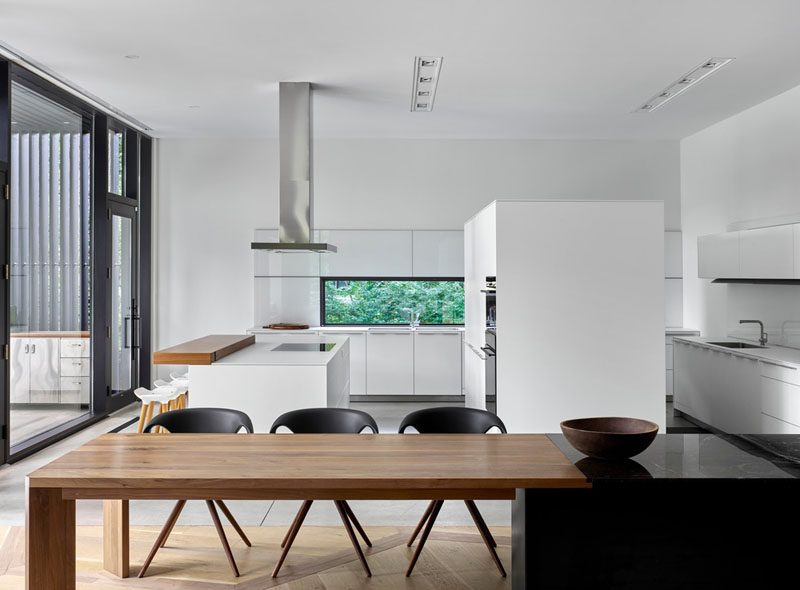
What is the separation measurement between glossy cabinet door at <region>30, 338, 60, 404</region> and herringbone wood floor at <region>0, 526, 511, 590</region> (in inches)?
81.6

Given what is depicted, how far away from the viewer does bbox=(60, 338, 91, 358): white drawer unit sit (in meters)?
6.36

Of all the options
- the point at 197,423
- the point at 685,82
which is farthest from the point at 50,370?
the point at 685,82

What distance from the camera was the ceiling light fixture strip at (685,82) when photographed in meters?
5.50

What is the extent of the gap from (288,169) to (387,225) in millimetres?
2517

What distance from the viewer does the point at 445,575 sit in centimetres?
347

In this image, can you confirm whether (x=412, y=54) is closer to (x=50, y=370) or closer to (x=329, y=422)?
(x=329, y=422)

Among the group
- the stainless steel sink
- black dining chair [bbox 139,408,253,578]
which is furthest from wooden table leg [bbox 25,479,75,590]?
the stainless steel sink

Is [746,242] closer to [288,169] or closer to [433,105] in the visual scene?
[433,105]

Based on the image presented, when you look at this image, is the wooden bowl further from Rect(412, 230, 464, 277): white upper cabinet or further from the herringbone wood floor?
Rect(412, 230, 464, 277): white upper cabinet

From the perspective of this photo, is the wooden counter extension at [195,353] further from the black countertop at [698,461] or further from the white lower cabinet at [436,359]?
the black countertop at [698,461]

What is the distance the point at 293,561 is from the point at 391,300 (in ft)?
17.0

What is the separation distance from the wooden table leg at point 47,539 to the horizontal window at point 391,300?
597cm

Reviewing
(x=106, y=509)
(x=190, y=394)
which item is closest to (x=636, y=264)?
(x=190, y=394)

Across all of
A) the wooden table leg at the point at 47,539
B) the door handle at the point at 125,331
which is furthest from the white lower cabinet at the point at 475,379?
the door handle at the point at 125,331
